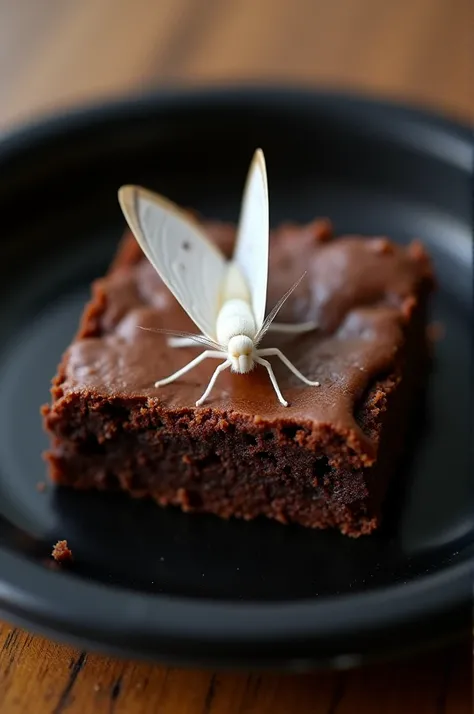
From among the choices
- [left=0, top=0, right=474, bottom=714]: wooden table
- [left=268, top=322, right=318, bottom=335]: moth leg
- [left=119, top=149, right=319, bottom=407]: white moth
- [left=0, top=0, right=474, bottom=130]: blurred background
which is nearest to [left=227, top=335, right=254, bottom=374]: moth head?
[left=119, top=149, right=319, bottom=407]: white moth

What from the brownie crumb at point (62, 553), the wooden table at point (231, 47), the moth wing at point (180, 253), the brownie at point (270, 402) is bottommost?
the brownie crumb at point (62, 553)

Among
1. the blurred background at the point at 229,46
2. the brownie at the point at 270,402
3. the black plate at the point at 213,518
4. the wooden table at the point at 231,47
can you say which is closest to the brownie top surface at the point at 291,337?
the brownie at the point at 270,402

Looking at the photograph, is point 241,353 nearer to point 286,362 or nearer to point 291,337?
point 286,362

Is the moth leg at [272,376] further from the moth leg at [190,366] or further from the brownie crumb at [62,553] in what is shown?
the brownie crumb at [62,553]

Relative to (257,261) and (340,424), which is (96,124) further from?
(340,424)

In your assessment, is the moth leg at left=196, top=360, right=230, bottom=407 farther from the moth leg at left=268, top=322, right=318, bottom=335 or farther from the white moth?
the moth leg at left=268, top=322, right=318, bottom=335

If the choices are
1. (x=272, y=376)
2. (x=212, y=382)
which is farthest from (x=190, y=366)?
(x=272, y=376)

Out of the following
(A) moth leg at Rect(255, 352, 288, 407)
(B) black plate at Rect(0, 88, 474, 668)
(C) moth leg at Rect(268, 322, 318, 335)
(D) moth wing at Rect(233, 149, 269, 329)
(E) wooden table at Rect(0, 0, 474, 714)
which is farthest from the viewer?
(E) wooden table at Rect(0, 0, 474, 714)
